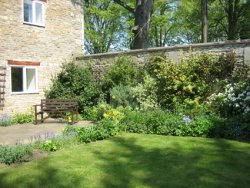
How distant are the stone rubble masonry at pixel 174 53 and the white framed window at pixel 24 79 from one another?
253 cm

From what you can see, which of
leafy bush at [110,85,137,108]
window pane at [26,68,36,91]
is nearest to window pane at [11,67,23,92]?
window pane at [26,68,36,91]

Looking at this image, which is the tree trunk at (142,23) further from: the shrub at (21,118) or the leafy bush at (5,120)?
the leafy bush at (5,120)

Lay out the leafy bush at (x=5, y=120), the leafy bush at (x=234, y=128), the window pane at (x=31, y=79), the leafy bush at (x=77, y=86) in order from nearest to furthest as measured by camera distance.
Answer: the leafy bush at (x=234, y=128) → the leafy bush at (x=5, y=120) → the leafy bush at (x=77, y=86) → the window pane at (x=31, y=79)

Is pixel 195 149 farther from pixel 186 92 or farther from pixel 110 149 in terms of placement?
pixel 186 92

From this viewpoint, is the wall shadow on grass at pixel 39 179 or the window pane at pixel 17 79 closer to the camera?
the wall shadow on grass at pixel 39 179

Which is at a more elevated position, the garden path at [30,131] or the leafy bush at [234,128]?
the leafy bush at [234,128]

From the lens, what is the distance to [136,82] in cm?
1281

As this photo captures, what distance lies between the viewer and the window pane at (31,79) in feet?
46.6

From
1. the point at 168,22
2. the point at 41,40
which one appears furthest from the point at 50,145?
the point at 168,22

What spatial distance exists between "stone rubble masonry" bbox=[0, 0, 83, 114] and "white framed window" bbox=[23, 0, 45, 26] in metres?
0.25

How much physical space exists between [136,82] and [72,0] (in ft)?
21.6

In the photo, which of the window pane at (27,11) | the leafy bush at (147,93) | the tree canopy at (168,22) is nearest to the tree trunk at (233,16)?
the tree canopy at (168,22)

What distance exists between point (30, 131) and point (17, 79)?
406 centimetres

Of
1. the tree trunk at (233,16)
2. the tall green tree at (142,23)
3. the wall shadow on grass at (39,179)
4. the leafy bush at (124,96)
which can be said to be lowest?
the wall shadow on grass at (39,179)
